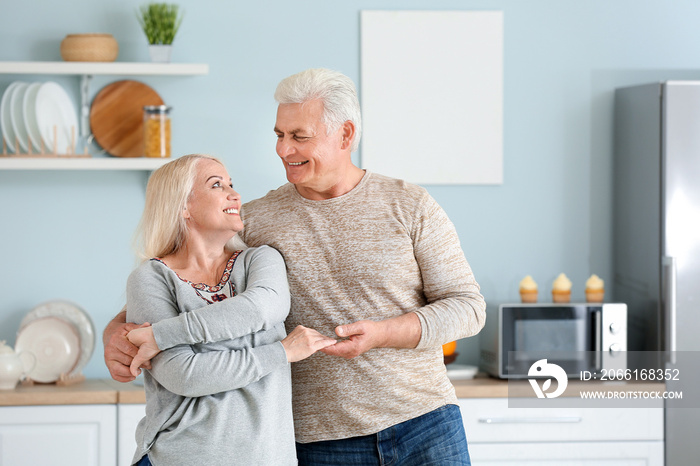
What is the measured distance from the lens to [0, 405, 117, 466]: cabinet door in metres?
2.64

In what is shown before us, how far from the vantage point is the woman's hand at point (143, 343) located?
1.46 m

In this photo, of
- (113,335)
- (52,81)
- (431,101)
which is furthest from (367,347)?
(52,81)

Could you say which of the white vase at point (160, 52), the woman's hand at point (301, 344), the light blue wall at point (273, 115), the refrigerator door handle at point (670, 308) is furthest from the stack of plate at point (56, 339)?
the refrigerator door handle at point (670, 308)

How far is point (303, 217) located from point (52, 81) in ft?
5.71

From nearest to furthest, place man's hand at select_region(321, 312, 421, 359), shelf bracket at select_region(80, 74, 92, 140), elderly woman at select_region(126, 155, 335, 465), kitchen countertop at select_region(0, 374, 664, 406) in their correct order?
elderly woman at select_region(126, 155, 335, 465) → man's hand at select_region(321, 312, 421, 359) → kitchen countertop at select_region(0, 374, 664, 406) → shelf bracket at select_region(80, 74, 92, 140)

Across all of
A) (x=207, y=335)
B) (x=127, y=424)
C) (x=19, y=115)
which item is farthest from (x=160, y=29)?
(x=207, y=335)

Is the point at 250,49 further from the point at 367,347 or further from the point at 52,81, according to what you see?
the point at 367,347

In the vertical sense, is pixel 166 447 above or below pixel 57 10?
below

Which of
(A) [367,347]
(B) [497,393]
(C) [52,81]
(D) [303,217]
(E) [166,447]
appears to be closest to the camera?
(E) [166,447]

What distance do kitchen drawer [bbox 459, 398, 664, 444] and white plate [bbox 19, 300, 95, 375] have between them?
4.52 ft

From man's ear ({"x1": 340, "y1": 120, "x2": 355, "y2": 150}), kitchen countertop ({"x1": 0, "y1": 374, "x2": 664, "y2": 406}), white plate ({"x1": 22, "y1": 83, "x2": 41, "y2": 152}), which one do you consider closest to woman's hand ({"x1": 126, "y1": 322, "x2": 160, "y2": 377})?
man's ear ({"x1": 340, "y1": 120, "x2": 355, "y2": 150})

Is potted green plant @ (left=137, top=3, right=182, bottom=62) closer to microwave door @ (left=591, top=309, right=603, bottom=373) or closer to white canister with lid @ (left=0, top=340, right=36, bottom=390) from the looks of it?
white canister with lid @ (left=0, top=340, right=36, bottom=390)

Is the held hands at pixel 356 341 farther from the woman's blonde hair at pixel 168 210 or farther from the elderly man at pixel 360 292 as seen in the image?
the woman's blonde hair at pixel 168 210

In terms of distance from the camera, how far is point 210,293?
1.55 metres
